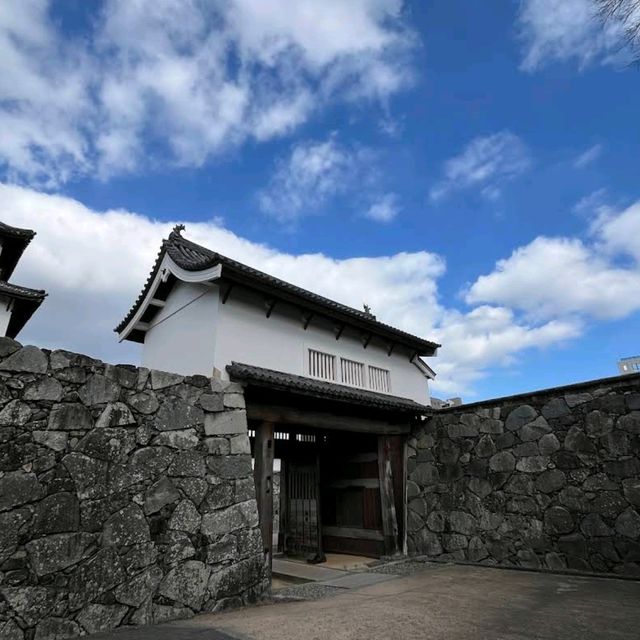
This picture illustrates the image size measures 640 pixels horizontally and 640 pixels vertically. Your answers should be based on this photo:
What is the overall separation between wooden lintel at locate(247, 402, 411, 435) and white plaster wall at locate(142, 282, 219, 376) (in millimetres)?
1088

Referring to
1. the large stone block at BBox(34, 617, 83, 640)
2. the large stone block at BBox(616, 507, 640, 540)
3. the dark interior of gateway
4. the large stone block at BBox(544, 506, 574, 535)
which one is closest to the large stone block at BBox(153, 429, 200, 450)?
the large stone block at BBox(34, 617, 83, 640)

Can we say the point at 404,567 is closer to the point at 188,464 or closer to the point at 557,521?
the point at 557,521

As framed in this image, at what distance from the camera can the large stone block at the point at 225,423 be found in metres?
5.49

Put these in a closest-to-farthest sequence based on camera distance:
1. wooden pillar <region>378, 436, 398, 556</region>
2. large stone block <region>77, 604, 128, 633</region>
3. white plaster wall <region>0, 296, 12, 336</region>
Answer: large stone block <region>77, 604, 128, 633</region>
wooden pillar <region>378, 436, 398, 556</region>
white plaster wall <region>0, 296, 12, 336</region>

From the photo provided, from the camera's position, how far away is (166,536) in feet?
15.3

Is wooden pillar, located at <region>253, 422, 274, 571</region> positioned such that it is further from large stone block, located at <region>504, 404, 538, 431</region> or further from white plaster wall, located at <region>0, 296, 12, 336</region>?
white plaster wall, located at <region>0, 296, 12, 336</region>

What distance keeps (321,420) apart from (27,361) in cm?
463

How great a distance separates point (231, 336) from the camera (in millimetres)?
7148

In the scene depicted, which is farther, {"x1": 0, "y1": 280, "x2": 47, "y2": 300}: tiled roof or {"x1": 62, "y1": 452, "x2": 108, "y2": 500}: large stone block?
{"x1": 0, "y1": 280, "x2": 47, "y2": 300}: tiled roof

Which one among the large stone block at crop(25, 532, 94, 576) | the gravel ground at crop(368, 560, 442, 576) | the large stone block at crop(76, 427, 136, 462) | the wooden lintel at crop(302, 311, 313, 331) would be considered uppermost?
the wooden lintel at crop(302, 311, 313, 331)

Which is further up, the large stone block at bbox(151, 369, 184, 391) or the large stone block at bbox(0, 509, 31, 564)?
the large stone block at bbox(151, 369, 184, 391)

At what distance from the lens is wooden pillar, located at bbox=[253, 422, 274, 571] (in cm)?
590

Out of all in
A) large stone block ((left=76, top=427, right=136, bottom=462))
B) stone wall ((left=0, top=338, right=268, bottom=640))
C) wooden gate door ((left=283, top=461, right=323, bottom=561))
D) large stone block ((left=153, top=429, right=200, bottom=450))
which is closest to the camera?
stone wall ((left=0, top=338, right=268, bottom=640))

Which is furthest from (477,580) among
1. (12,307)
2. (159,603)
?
(12,307)
